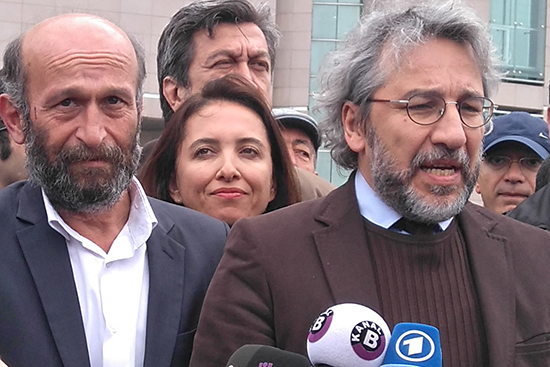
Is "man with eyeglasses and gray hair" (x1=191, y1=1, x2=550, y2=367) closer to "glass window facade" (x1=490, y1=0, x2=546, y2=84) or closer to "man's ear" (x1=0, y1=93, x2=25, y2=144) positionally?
"man's ear" (x1=0, y1=93, x2=25, y2=144)

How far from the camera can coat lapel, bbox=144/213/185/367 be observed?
9.30 feet

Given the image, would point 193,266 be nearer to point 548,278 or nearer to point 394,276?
point 394,276

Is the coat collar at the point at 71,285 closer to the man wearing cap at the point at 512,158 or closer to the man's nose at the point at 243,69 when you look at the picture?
the man's nose at the point at 243,69

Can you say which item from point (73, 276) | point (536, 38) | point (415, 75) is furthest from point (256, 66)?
point (536, 38)

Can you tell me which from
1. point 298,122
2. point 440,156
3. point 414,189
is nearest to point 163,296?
point 414,189

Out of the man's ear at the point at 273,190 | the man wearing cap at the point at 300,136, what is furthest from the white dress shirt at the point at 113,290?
the man wearing cap at the point at 300,136

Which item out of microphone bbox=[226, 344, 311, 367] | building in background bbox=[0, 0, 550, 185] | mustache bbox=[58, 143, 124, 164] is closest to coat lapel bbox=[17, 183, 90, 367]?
mustache bbox=[58, 143, 124, 164]

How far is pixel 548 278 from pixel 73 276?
4.57ft

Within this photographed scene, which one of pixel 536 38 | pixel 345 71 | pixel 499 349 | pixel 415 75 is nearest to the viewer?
pixel 499 349

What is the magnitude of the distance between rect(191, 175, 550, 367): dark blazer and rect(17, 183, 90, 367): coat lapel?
33cm

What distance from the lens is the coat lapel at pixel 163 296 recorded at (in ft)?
9.30

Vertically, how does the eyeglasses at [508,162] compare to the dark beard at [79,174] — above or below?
below

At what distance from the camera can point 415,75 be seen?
2.96 m

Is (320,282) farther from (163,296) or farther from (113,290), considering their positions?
(113,290)
